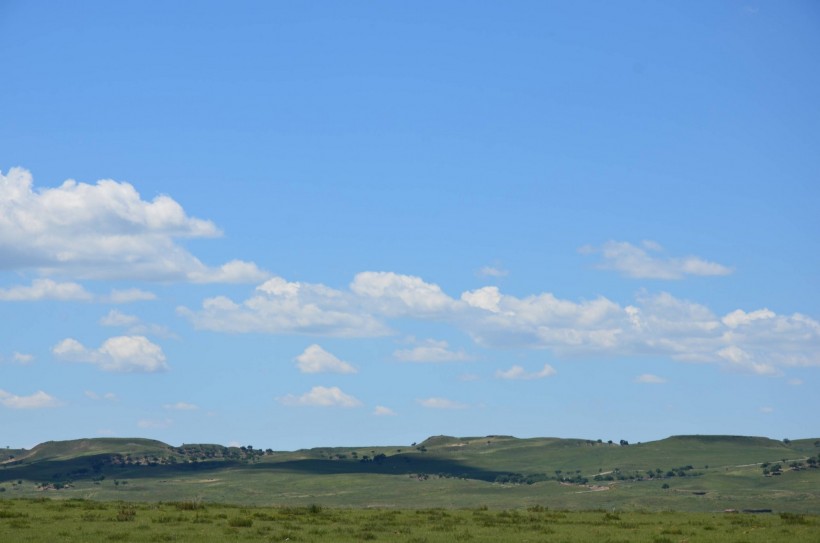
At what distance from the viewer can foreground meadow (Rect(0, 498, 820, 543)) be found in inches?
2256

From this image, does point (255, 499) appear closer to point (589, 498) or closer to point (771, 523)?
point (589, 498)

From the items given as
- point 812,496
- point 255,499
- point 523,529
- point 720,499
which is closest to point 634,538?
point 523,529

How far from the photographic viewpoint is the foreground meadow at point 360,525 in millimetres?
57312

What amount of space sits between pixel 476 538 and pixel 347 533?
22.7 feet

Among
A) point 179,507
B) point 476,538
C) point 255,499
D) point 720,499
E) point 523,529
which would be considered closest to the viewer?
point 476,538

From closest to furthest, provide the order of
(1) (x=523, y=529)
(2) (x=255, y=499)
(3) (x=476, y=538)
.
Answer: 1. (3) (x=476, y=538)
2. (1) (x=523, y=529)
3. (2) (x=255, y=499)

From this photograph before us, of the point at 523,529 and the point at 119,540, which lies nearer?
the point at 119,540

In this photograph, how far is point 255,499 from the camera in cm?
19362

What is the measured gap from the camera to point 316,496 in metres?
200

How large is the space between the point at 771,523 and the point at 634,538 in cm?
1653

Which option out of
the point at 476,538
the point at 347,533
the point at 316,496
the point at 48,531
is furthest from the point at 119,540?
the point at 316,496

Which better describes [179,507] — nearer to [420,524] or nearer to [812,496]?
[420,524]

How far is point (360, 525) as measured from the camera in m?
64.1

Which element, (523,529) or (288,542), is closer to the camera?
(288,542)
